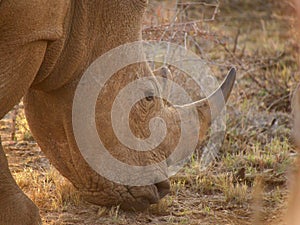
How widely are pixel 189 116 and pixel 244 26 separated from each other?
232 inches

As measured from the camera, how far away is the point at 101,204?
15.0ft

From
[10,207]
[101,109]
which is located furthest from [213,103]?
[10,207]

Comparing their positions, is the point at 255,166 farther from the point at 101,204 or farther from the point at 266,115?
the point at 101,204

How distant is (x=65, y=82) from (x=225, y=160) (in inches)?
83.3

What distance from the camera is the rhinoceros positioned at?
3.59 m

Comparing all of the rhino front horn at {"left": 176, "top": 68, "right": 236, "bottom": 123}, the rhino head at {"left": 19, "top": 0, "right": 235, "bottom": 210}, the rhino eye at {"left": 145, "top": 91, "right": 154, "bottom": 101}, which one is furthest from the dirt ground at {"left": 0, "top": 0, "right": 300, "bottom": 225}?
the rhino eye at {"left": 145, "top": 91, "right": 154, "bottom": 101}

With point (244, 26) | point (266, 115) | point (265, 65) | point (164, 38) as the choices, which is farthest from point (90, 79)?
point (244, 26)

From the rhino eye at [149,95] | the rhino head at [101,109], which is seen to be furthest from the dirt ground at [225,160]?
the rhino eye at [149,95]

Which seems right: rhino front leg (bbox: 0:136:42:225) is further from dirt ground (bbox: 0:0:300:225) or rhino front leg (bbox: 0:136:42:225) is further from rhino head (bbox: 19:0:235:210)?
dirt ground (bbox: 0:0:300:225)

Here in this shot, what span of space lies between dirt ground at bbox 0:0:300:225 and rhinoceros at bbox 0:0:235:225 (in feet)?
1.02

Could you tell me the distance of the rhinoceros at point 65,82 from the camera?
11.8ft

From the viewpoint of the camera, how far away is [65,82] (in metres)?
4.08

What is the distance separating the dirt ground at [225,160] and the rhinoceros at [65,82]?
0.31 meters

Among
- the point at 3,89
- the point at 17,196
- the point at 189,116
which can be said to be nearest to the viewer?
the point at 3,89
